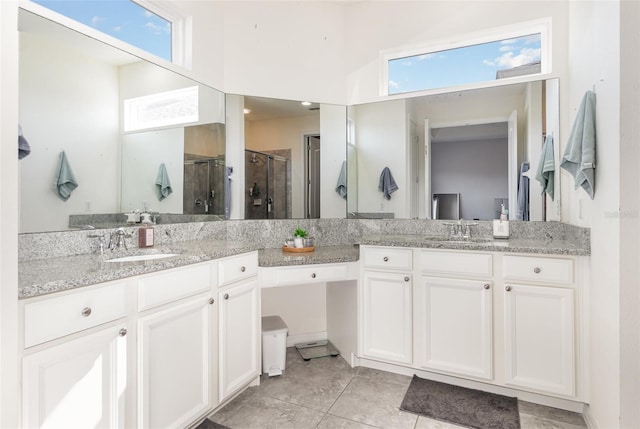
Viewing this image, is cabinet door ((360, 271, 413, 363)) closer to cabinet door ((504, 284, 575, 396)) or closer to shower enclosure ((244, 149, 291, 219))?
cabinet door ((504, 284, 575, 396))

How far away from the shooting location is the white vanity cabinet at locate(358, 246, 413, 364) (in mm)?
2291

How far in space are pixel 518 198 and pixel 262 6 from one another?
248 centimetres

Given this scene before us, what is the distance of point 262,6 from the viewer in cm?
272

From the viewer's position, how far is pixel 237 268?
1988 mm

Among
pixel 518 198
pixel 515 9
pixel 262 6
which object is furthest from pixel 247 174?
pixel 515 9

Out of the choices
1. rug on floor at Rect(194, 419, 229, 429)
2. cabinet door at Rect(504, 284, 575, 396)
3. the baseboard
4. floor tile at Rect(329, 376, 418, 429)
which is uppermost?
cabinet door at Rect(504, 284, 575, 396)

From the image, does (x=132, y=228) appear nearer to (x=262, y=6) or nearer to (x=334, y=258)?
(x=334, y=258)

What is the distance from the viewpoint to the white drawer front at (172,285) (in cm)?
145

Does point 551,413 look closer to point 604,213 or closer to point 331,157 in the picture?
point 604,213

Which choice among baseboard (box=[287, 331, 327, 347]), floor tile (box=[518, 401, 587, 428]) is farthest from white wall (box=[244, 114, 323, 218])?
floor tile (box=[518, 401, 587, 428])

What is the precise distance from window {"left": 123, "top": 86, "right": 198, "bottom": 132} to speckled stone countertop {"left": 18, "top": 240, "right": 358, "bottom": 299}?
2.56ft

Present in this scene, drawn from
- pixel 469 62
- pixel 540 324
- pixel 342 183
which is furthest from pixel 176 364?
pixel 469 62

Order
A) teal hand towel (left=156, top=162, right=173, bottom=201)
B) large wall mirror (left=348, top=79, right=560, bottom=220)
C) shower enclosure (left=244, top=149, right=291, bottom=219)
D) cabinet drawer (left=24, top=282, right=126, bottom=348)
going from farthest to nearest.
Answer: shower enclosure (left=244, top=149, right=291, bottom=219) < large wall mirror (left=348, top=79, right=560, bottom=220) < teal hand towel (left=156, top=162, right=173, bottom=201) < cabinet drawer (left=24, top=282, right=126, bottom=348)

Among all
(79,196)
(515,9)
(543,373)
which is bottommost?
(543,373)
